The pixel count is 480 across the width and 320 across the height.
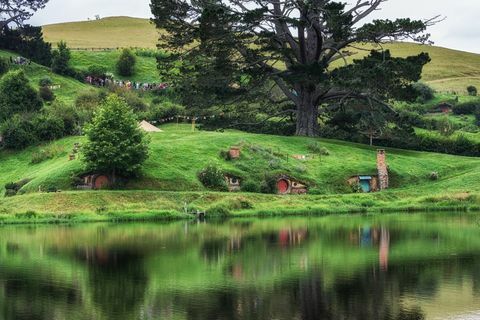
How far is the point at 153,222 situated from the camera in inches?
2265

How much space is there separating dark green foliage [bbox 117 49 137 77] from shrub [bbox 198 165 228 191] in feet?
255

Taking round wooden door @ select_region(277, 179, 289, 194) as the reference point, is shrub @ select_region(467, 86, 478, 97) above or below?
above

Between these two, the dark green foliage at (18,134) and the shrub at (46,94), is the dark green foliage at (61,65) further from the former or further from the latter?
the dark green foliage at (18,134)

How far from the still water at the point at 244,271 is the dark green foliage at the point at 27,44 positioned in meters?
93.1

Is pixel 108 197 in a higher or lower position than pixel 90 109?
lower

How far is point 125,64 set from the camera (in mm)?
144000

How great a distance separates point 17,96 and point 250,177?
4593 cm

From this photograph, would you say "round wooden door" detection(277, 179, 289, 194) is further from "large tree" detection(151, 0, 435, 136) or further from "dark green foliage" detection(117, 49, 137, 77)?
"dark green foliage" detection(117, 49, 137, 77)

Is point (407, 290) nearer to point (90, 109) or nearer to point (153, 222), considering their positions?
point (153, 222)

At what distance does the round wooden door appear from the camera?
70.8 metres

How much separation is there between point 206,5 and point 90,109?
31.6 meters

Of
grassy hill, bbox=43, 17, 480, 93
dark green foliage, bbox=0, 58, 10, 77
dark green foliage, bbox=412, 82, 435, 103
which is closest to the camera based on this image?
dark green foliage, bbox=0, 58, 10, 77

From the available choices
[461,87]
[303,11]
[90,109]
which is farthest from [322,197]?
[461,87]

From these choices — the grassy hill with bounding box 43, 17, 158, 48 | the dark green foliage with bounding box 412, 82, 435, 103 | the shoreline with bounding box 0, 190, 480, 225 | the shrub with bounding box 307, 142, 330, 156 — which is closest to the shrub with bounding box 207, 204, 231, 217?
the shoreline with bounding box 0, 190, 480, 225
